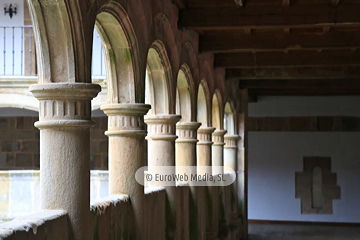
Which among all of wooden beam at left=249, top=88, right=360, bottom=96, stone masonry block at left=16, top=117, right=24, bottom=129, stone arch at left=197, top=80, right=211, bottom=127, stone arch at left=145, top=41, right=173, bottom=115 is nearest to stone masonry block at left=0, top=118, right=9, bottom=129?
stone masonry block at left=16, top=117, right=24, bottom=129

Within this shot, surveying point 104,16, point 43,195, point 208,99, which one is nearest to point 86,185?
point 43,195

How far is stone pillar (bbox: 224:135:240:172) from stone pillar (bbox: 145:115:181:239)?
5.05 metres

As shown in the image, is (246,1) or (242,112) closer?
(246,1)

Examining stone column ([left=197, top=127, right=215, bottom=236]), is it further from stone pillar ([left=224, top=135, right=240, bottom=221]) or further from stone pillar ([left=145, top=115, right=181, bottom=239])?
stone pillar ([left=224, top=135, right=240, bottom=221])

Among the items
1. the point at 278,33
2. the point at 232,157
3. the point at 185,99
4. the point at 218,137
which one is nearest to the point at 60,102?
the point at 185,99

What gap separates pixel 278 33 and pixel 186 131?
1654mm

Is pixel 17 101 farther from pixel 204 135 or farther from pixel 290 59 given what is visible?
pixel 290 59

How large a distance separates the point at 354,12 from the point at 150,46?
6.78ft

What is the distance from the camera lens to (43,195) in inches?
123

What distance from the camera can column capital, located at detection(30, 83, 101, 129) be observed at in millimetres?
3090

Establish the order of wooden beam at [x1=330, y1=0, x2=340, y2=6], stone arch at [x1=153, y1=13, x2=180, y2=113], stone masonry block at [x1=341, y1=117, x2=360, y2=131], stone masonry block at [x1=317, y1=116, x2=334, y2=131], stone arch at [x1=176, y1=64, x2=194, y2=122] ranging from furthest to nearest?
stone masonry block at [x1=317, y1=116, x2=334, y2=131]
stone masonry block at [x1=341, y1=117, x2=360, y2=131]
stone arch at [x1=176, y1=64, x2=194, y2=122]
wooden beam at [x1=330, y1=0, x2=340, y2=6]
stone arch at [x1=153, y1=13, x2=180, y2=113]

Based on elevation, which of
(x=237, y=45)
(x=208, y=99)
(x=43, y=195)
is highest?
(x=237, y=45)

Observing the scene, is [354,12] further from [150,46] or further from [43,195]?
[43,195]

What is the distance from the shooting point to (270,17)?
6008 millimetres
